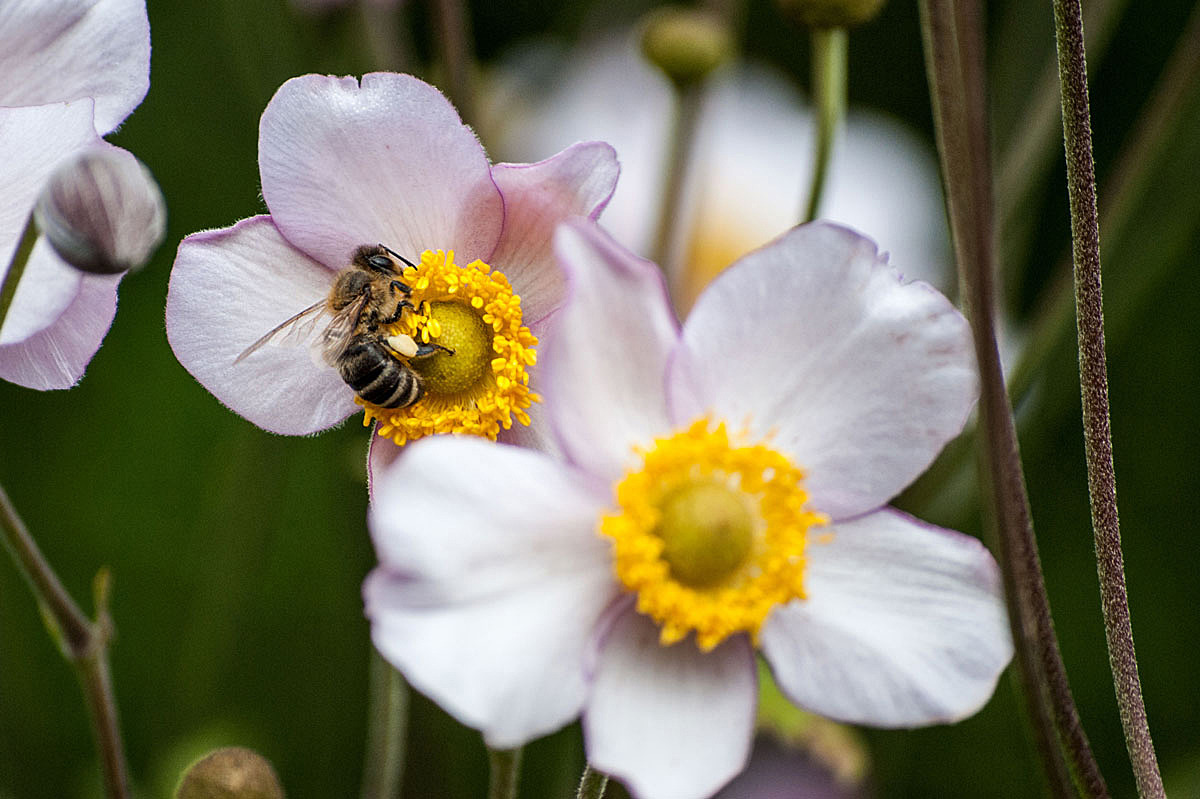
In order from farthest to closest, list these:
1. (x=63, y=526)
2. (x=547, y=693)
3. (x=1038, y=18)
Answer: (x=63, y=526)
(x=1038, y=18)
(x=547, y=693)

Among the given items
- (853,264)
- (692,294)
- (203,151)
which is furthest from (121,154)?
(203,151)

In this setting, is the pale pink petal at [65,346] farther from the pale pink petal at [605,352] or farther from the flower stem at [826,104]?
the flower stem at [826,104]

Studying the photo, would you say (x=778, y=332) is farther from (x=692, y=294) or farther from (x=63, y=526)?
(x=63, y=526)

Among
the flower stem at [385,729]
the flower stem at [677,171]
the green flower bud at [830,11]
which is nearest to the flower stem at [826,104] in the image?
the green flower bud at [830,11]

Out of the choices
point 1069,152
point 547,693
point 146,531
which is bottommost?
point 146,531

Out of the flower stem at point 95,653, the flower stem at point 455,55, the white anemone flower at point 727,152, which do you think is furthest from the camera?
the white anemone flower at point 727,152

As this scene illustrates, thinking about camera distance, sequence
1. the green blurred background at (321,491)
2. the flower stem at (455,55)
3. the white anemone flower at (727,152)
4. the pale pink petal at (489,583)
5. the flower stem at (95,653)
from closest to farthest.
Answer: the pale pink petal at (489,583) → the flower stem at (95,653) → the flower stem at (455,55) → the green blurred background at (321,491) → the white anemone flower at (727,152)

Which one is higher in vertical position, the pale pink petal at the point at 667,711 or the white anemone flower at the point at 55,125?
the white anemone flower at the point at 55,125

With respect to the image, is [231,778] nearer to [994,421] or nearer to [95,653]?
[95,653]

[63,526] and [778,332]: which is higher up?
[778,332]
